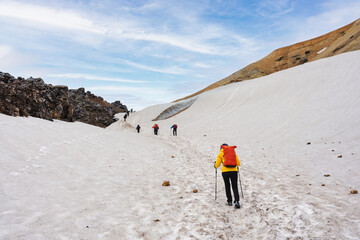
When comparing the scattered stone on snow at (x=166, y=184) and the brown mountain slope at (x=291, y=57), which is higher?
the brown mountain slope at (x=291, y=57)

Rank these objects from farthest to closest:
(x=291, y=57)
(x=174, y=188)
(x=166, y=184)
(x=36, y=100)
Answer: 1. (x=291, y=57)
2. (x=36, y=100)
3. (x=166, y=184)
4. (x=174, y=188)

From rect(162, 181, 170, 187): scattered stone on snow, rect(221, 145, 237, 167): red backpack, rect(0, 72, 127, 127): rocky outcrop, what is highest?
rect(0, 72, 127, 127): rocky outcrop

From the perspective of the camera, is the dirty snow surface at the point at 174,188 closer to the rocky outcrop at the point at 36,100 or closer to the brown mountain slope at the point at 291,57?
the rocky outcrop at the point at 36,100

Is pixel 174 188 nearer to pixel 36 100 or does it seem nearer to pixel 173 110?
pixel 36 100

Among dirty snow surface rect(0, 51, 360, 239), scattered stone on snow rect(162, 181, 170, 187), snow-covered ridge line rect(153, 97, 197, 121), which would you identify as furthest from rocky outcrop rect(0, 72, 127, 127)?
snow-covered ridge line rect(153, 97, 197, 121)

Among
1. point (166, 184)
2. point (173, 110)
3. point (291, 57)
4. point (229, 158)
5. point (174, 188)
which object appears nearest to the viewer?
point (229, 158)

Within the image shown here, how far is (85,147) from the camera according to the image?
42.1 feet

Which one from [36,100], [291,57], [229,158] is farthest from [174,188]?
[291,57]

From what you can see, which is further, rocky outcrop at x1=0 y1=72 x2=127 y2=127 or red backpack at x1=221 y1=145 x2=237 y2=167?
rocky outcrop at x1=0 y1=72 x2=127 y2=127

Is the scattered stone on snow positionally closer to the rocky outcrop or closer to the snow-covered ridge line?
the rocky outcrop

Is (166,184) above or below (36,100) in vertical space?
below

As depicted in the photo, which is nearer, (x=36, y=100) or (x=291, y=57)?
(x=36, y=100)

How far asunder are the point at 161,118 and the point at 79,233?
4454cm

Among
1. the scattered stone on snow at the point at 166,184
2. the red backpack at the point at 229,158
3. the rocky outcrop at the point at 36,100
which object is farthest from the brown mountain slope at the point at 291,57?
the red backpack at the point at 229,158
